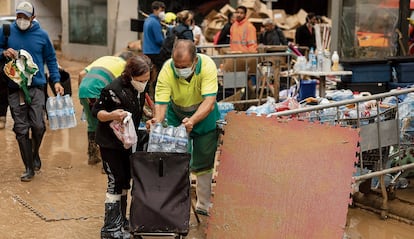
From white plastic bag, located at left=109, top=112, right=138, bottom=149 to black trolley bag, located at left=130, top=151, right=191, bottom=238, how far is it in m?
0.20

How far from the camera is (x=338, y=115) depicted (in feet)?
22.2

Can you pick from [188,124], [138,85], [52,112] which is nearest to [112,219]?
[188,124]

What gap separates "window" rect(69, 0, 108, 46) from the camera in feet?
72.2

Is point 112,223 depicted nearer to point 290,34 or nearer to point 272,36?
point 272,36

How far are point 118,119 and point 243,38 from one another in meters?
7.25

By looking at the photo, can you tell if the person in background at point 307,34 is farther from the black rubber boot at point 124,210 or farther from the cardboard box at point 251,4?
the black rubber boot at point 124,210

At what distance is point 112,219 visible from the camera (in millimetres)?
6367

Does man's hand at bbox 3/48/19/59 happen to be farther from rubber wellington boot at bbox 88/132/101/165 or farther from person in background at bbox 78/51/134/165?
rubber wellington boot at bbox 88/132/101/165

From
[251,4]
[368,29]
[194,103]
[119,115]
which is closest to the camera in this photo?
[119,115]

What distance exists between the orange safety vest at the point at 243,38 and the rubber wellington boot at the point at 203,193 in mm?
6187

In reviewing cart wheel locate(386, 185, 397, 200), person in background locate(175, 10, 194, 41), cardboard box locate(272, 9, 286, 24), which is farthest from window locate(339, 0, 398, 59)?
cardboard box locate(272, 9, 286, 24)

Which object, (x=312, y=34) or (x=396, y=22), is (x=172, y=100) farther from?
(x=312, y=34)

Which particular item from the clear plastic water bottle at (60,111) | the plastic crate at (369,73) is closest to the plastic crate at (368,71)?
the plastic crate at (369,73)

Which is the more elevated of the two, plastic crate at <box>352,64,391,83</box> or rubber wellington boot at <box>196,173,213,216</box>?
plastic crate at <box>352,64,391,83</box>
